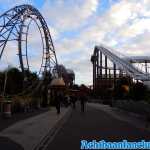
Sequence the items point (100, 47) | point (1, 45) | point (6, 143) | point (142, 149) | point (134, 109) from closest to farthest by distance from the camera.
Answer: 1. point (142, 149)
2. point (6, 143)
3. point (134, 109)
4. point (1, 45)
5. point (100, 47)

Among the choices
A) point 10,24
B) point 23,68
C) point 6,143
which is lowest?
point 6,143

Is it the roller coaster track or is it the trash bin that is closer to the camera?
the trash bin

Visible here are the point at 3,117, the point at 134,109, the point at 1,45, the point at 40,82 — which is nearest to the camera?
the point at 3,117

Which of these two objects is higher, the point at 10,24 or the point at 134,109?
the point at 10,24

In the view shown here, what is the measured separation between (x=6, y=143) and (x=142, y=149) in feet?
17.2

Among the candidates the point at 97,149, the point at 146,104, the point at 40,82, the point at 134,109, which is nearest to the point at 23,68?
the point at 40,82

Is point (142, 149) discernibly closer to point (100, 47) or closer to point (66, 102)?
point (66, 102)

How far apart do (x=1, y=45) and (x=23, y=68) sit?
3.98m

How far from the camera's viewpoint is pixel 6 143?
1794 centimetres

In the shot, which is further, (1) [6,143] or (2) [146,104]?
(2) [146,104]

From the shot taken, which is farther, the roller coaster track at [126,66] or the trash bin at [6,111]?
the roller coaster track at [126,66]

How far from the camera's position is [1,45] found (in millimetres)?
60500

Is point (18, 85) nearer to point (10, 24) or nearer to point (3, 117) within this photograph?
point (10, 24)

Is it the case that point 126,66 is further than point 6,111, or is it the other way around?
point 126,66
